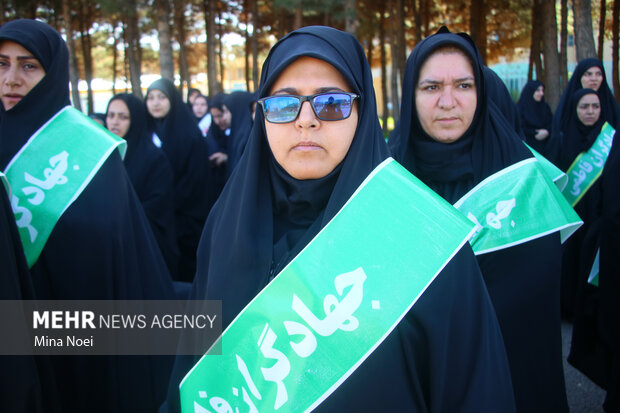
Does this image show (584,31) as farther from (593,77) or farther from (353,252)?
(353,252)

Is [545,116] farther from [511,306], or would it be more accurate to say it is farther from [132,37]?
[132,37]

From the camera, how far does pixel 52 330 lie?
2467 mm

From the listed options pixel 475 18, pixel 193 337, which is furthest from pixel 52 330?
pixel 475 18

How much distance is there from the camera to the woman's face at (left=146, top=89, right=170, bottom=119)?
5805mm

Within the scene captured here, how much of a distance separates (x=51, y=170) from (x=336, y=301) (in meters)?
1.89

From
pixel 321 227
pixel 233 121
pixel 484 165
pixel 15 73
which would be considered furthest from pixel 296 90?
pixel 233 121

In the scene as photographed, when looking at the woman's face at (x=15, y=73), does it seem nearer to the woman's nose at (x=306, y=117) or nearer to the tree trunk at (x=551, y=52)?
the woman's nose at (x=306, y=117)

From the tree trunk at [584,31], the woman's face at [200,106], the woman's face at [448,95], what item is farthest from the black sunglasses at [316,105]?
the tree trunk at [584,31]

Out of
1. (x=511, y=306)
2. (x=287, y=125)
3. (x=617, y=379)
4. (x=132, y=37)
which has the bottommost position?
(x=617, y=379)

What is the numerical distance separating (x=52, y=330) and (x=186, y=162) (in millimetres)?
3535

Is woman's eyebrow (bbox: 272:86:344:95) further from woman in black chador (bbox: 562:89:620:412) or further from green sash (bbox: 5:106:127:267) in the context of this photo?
woman in black chador (bbox: 562:89:620:412)

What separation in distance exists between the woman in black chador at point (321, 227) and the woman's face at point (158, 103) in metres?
4.19

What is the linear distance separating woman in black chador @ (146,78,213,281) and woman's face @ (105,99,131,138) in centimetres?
88

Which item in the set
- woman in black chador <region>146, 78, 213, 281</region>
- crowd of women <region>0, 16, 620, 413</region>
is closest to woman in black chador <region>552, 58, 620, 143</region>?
crowd of women <region>0, 16, 620, 413</region>
